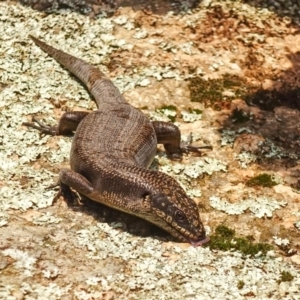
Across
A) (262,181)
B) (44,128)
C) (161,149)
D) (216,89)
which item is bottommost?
(161,149)

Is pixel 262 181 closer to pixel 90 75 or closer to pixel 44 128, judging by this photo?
pixel 44 128

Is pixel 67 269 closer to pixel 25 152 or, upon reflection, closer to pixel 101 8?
pixel 25 152

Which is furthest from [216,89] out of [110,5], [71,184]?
[71,184]

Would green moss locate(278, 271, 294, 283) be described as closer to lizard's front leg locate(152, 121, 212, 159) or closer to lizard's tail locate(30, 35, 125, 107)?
→ lizard's front leg locate(152, 121, 212, 159)

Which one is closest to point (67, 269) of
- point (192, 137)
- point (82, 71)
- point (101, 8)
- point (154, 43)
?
point (192, 137)

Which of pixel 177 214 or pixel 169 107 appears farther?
pixel 169 107

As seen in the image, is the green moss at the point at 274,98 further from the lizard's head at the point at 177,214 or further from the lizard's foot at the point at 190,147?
the lizard's head at the point at 177,214

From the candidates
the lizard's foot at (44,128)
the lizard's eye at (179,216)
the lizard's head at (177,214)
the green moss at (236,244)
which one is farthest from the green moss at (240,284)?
the lizard's foot at (44,128)
